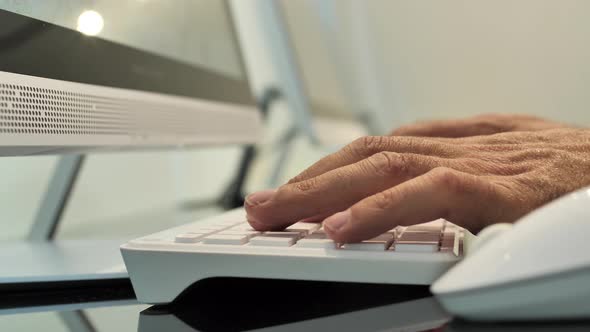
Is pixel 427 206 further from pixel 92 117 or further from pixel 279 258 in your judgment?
pixel 92 117

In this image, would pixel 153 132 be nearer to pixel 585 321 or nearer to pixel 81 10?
pixel 81 10

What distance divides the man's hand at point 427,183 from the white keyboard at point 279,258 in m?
0.02

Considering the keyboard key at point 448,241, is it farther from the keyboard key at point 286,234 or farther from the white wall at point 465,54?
the white wall at point 465,54

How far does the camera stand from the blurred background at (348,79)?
47.4 inches

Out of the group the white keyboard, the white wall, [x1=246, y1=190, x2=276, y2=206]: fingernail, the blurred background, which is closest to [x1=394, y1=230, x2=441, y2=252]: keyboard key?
the white keyboard

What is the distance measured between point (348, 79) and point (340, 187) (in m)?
2.16

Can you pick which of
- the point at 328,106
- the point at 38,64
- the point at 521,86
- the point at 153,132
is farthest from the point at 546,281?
the point at 521,86

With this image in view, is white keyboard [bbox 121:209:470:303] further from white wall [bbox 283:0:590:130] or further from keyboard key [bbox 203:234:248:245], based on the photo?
white wall [bbox 283:0:590:130]

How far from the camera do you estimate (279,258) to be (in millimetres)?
407

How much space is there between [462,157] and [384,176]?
0.31 ft

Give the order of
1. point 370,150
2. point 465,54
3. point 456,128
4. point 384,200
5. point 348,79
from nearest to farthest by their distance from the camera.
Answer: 1. point 384,200
2. point 370,150
3. point 456,128
4. point 465,54
5. point 348,79

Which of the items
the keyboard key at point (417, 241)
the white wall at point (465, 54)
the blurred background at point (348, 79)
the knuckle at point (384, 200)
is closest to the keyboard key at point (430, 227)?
the keyboard key at point (417, 241)

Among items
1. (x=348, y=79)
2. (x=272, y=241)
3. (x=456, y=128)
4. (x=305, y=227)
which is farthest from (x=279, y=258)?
(x=348, y=79)

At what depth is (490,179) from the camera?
448 millimetres
